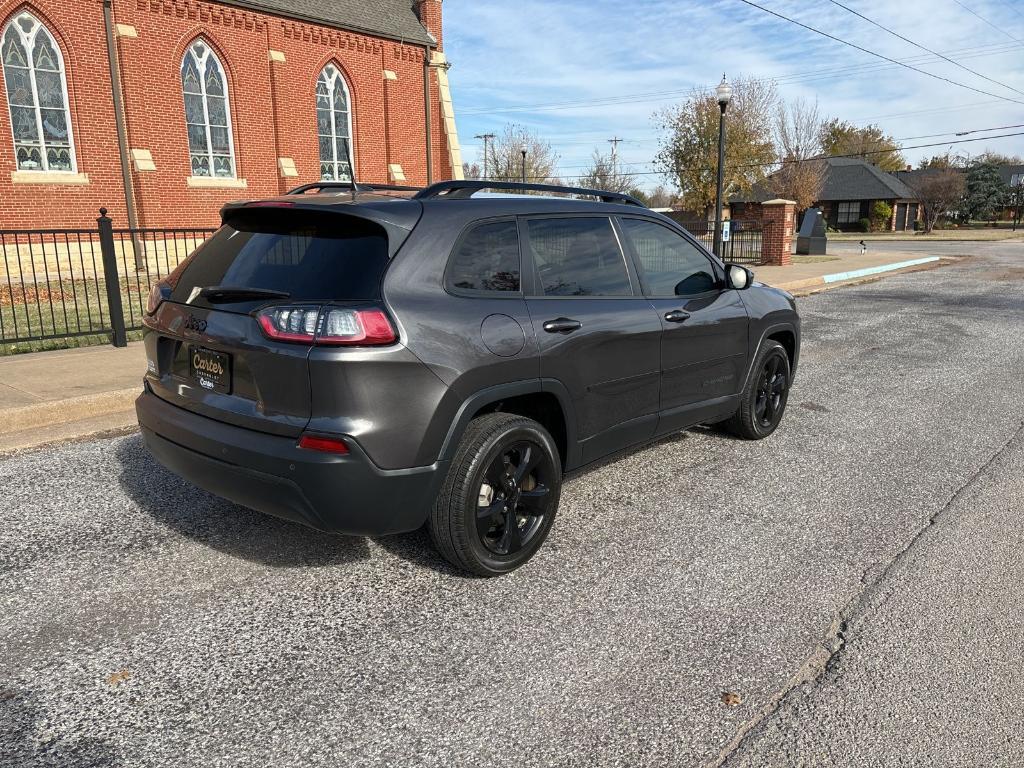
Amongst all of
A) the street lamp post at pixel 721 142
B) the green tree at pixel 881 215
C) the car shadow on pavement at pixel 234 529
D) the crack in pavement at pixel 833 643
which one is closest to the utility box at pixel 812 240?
the street lamp post at pixel 721 142

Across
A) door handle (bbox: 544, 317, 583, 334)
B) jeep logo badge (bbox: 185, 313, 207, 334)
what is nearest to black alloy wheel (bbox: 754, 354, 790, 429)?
door handle (bbox: 544, 317, 583, 334)

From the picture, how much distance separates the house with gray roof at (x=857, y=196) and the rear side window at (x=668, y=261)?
56507mm

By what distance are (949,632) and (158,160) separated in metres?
19.8

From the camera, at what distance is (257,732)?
2.47m

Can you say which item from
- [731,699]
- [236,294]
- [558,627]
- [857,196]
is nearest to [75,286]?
[236,294]

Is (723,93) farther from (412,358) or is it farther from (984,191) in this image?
(984,191)

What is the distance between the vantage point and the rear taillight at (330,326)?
2945 mm

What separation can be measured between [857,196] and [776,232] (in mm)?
44660

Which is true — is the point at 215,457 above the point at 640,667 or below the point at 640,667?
above

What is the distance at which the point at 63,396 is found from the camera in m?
6.41

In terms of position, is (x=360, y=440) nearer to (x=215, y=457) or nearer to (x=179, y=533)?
(x=215, y=457)

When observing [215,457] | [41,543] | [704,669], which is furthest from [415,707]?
[41,543]

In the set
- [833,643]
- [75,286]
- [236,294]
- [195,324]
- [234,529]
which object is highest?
[236,294]

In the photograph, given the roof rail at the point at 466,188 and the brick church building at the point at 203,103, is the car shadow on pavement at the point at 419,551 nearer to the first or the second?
the roof rail at the point at 466,188
